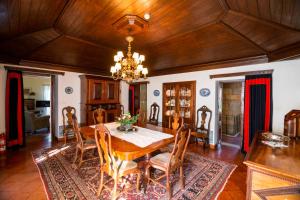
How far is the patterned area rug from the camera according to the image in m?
2.08

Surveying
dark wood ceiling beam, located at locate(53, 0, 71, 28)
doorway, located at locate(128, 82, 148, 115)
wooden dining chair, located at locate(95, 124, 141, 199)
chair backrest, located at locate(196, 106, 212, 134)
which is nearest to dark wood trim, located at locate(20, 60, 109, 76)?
doorway, located at locate(128, 82, 148, 115)

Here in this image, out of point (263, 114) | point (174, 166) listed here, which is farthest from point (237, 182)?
point (263, 114)

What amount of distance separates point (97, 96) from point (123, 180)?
3.21 metres

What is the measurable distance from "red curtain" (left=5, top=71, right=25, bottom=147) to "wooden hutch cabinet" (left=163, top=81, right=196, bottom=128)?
4.30 metres

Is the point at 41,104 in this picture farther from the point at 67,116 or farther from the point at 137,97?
the point at 137,97

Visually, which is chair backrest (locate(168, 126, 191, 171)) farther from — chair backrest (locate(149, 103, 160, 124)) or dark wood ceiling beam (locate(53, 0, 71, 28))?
chair backrest (locate(149, 103, 160, 124))

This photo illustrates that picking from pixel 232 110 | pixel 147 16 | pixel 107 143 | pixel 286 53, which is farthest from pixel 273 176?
pixel 232 110

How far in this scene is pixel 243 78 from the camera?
3.76 metres

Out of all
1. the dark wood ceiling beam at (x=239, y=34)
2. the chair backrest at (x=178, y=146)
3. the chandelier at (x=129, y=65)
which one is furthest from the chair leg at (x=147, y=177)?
the dark wood ceiling beam at (x=239, y=34)

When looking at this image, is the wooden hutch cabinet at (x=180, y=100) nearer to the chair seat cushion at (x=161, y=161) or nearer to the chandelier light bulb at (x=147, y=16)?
the chair seat cushion at (x=161, y=161)

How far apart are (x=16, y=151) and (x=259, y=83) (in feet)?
20.5

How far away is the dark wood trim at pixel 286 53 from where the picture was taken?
253cm

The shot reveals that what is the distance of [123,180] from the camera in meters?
2.44

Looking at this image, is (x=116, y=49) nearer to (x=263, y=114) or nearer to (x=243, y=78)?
(x=243, y=78)
